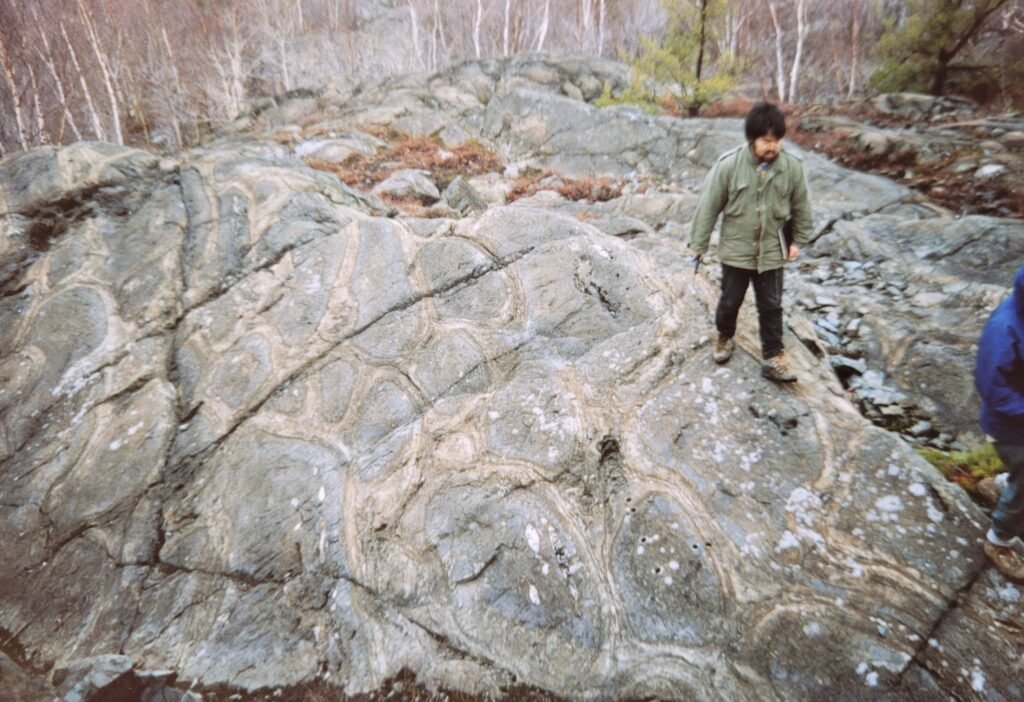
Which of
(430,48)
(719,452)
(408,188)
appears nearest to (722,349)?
(719,452)

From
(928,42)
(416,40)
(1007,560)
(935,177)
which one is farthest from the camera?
(416,40)

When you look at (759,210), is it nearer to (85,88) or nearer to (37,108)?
(37,108)

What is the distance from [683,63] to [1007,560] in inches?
609

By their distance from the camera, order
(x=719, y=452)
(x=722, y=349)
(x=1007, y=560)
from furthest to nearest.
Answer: (x=722, y=349) < (x=719, y=452) < (x=1007, y=560)

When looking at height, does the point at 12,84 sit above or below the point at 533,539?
above

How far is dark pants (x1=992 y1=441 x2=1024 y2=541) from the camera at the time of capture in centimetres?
254

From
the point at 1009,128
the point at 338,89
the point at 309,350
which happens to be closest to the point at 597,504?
the point at 309,350

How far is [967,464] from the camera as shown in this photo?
3.52m

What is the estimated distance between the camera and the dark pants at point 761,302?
3.66 meters

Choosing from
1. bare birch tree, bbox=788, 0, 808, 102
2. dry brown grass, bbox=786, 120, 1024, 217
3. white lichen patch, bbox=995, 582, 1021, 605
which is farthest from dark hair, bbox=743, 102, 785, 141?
bare birch tree, bbox=788, 0, 808, 102

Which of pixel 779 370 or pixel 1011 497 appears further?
pixel 779 370

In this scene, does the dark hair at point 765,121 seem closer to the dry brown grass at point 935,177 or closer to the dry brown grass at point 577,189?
the dry brown grass at point 935,177

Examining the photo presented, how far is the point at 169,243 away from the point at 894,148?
1479cm

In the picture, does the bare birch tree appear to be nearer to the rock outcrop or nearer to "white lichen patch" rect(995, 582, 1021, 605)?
the rock outcrop
